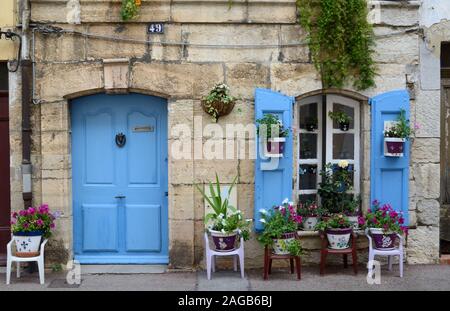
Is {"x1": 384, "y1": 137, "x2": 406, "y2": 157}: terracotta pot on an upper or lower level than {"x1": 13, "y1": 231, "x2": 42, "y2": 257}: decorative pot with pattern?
upper

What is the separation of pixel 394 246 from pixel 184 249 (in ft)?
8.02

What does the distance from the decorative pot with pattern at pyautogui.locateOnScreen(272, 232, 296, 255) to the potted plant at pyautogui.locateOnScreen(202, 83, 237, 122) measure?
1583 mm

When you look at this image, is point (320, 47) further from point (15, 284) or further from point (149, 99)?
point (15, 284)

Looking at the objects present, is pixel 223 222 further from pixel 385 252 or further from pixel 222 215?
pixel 385 252

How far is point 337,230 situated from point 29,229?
3.43m

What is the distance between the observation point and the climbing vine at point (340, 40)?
23.0 ft

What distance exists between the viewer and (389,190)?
23.6 ft

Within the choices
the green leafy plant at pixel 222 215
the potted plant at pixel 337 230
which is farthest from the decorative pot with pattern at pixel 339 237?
the green leafy plant at pixel 222 215

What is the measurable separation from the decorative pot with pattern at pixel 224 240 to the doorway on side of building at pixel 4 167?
255 centimetres

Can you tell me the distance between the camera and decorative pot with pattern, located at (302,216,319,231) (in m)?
7.20

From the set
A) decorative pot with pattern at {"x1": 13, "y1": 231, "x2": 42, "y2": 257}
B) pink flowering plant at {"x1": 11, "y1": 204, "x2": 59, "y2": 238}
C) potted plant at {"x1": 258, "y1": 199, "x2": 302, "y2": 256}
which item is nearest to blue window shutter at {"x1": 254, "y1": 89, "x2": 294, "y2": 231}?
potted plant at {"x1": 258, "y1": 199, "x2": 302, "y2": 256}

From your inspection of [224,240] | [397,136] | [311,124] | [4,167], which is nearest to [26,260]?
[4,167]

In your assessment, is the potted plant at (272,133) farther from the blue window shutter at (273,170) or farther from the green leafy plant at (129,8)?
the green leafy plant at (129,8)

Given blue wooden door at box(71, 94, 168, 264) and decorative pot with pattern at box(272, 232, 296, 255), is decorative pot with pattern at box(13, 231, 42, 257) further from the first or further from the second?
decorative pot with pattern at box(272, 232, 296, 255)
